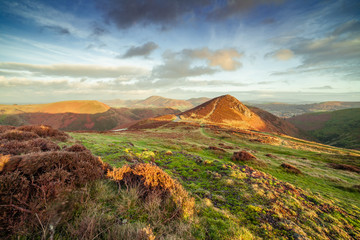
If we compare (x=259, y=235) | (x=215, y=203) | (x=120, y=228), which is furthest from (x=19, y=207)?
(x=259, y=235)

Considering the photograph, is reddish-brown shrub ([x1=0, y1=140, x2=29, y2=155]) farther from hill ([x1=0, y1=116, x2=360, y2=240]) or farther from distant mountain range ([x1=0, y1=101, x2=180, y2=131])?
distant mountain range ([x1=0, y1=101, x2=180, y2=131])

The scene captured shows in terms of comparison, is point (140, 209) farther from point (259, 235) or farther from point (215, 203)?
point (259, 235)

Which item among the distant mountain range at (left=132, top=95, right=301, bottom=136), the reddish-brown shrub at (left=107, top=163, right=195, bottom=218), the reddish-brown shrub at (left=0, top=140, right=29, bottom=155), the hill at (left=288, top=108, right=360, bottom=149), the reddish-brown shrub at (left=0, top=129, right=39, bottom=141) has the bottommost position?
the hill at (left=288, top=108, right=360, bottom=149)

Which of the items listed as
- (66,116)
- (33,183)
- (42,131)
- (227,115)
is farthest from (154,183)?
(66,116)

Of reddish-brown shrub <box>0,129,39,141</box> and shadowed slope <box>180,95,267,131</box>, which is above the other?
reddish-brown shrub <box>0,129,39,141</box>

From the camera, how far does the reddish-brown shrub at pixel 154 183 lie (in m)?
4.67

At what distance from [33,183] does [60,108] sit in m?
148

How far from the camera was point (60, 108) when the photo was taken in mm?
113188

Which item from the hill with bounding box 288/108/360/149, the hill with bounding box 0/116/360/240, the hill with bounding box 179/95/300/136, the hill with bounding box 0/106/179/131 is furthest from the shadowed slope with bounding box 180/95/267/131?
the hill with bounding box 0/116/360/240

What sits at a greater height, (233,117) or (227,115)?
(227,115)

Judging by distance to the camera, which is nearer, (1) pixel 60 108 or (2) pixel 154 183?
(2) pixel 154 183

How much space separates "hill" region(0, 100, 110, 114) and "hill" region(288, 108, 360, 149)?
176 meters

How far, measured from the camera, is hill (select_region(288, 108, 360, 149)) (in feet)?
257

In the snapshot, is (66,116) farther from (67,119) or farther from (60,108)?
(60,108)
